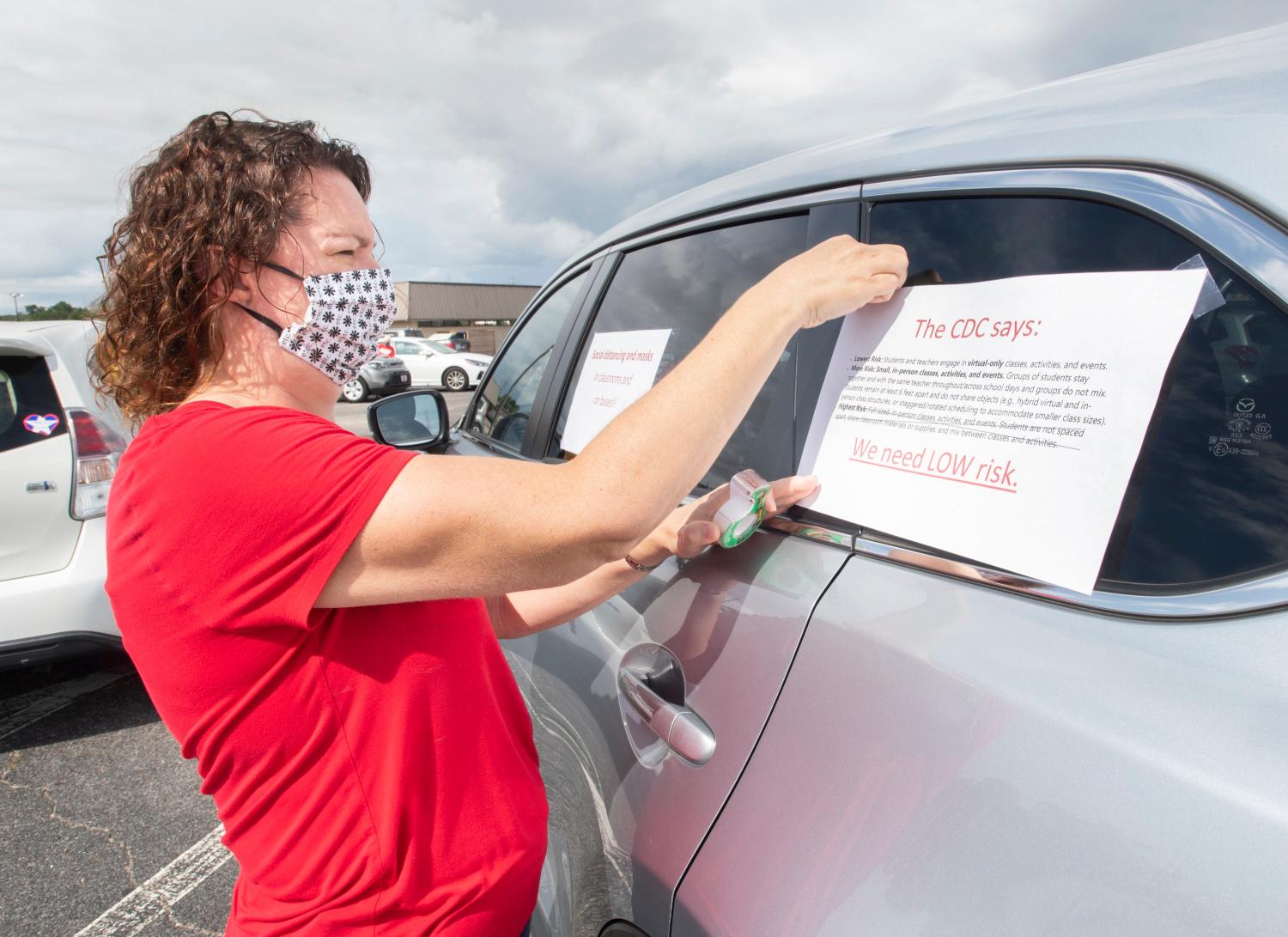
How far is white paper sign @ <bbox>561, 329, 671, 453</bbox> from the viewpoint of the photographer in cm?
164

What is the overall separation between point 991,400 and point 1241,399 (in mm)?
246

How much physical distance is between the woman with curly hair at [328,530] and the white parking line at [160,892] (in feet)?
5.83

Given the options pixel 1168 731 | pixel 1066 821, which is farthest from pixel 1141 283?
pixel 1066 821

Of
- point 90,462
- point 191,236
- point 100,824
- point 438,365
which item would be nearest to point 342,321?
point 191,236

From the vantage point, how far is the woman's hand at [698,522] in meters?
1.17

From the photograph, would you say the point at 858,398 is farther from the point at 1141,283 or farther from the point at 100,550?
the point at 100,550

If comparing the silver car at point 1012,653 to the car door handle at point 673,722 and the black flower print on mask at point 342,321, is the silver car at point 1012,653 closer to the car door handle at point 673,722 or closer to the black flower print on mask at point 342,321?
the car door handle at point 673,722

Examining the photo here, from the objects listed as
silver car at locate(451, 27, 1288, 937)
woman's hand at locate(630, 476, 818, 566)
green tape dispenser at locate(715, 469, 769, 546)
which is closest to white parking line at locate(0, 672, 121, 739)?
silver car at locate(451, 27, 1288, 937)

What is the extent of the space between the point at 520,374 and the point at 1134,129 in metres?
2.05

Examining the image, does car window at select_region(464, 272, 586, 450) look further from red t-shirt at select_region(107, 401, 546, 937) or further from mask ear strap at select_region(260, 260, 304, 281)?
red t-shirt at select_region(107, 401, 546, 937)

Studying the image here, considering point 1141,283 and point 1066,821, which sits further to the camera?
point 1141,283

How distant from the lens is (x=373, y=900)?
3.29 ft

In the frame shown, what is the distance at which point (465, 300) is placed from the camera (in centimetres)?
5019

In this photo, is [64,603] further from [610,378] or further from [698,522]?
[698,522]
